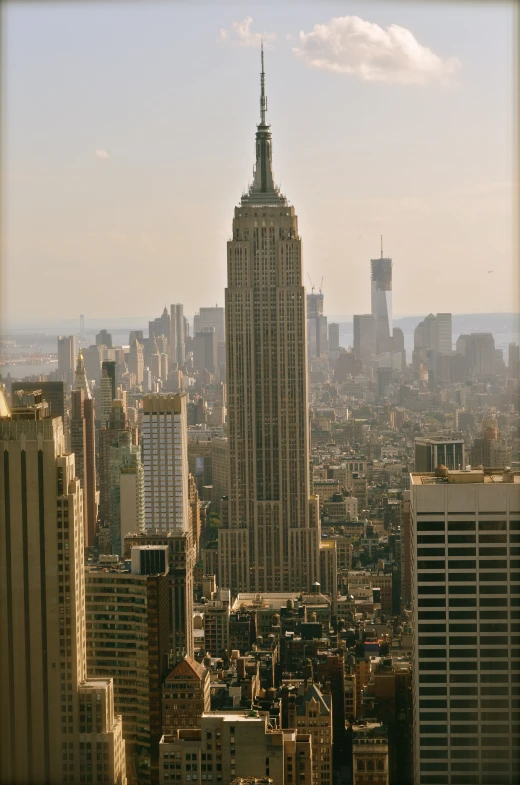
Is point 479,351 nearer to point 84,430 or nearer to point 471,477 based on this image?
point 471,477

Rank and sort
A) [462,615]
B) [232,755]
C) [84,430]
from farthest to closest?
[84,430], [462,615], [232,755]

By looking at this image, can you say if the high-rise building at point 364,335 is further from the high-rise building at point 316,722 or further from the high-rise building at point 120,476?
the high-rise building at point 316,722

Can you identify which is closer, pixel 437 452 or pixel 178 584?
pixel 178 584

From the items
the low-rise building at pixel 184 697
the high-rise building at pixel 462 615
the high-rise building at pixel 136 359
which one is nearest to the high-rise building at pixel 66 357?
the high-rise building at pixel 136 359

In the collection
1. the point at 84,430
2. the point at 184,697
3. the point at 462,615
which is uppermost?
the point at 84,430

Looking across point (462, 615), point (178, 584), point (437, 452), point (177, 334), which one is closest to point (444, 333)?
point (437, 452)

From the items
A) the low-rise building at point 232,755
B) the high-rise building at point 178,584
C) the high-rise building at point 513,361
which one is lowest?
the low-rise building at point 232,755

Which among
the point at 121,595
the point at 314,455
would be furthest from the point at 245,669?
the point at 314,455

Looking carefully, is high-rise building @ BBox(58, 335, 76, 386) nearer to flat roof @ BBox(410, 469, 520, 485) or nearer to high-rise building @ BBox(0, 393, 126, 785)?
high-rise building @ BBox(0, 393, 126, 785)
